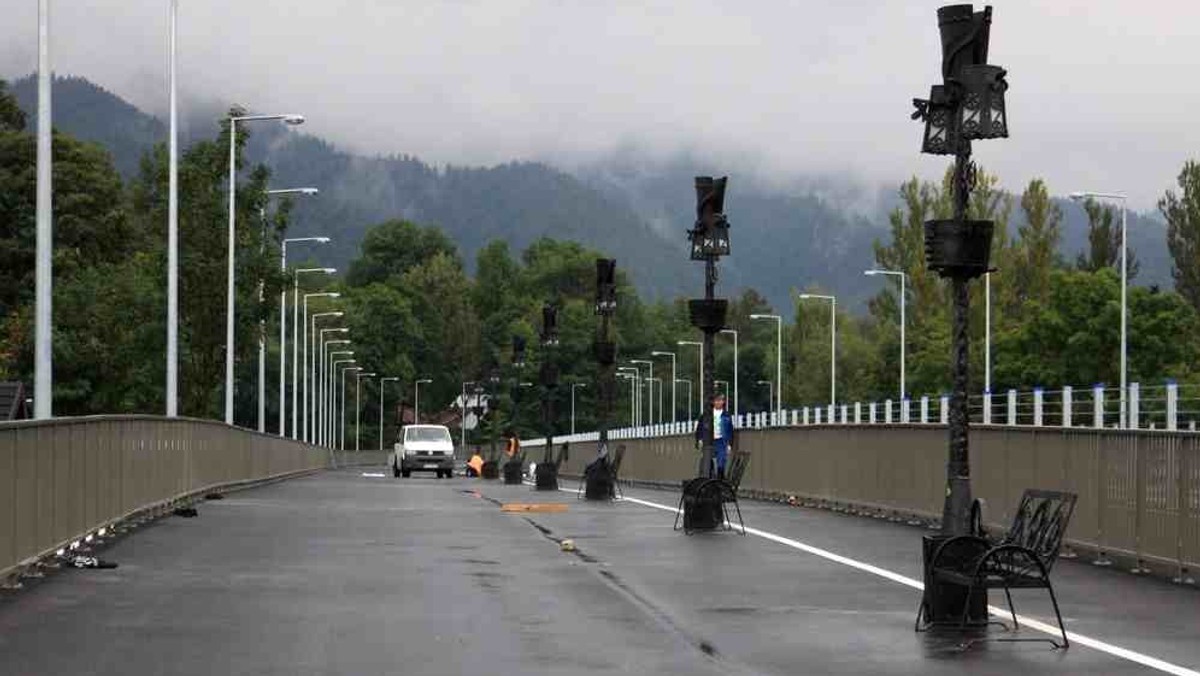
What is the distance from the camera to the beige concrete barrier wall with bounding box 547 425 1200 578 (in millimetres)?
20953

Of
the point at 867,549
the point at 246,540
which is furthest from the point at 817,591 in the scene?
the point at 246,540

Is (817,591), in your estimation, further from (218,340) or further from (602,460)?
(218,340)

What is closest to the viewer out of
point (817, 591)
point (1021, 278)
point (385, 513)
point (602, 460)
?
point (817, 591)

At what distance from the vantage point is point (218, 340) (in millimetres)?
67750

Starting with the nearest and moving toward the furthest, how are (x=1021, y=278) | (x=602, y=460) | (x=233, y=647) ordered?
(x=233, y=647) < (x=602, y=460) < (x=1021, y=278)

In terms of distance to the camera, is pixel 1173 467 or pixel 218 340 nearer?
pixel 1173 467

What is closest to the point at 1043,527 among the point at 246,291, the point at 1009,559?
the point at 1009,559

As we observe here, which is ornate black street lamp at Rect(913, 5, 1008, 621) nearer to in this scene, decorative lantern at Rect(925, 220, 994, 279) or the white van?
decorative lantern at Rect(925, 220, 994, 279)

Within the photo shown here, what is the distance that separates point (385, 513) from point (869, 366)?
320 feet

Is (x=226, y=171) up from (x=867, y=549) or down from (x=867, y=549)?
up

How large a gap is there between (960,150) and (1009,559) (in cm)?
293

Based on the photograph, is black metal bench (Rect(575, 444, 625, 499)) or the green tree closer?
black metal bench (Rect(575, 444, 625, 499))

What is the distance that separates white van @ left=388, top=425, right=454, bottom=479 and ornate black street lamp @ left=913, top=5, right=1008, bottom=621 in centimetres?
6511

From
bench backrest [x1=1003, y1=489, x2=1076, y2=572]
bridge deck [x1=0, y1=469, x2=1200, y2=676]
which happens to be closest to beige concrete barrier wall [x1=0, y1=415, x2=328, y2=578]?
bridge deck [x1=0, y1=469, x2=1200, y2=676]
